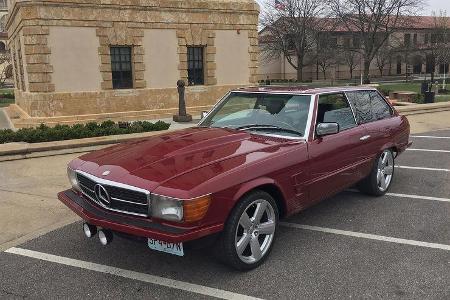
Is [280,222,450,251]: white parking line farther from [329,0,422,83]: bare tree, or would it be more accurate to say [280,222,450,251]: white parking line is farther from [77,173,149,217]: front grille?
[329,0,422,83]: bare tree

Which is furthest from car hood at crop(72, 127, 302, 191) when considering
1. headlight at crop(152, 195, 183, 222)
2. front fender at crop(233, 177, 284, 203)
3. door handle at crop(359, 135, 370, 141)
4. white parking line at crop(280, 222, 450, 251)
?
door handle at crop(359, 135, 370, 141)

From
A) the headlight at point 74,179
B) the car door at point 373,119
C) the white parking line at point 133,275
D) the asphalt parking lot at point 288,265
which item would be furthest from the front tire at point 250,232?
the car door at point 373,119

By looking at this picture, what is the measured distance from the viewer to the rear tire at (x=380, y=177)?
5.59m

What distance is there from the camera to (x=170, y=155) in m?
3.84

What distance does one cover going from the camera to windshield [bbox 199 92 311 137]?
4523 millimetres

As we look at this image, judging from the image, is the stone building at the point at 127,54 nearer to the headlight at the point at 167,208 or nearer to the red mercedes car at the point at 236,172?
the red mercedes car at the point at 236,172

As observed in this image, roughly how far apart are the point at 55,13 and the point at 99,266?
13.0 m

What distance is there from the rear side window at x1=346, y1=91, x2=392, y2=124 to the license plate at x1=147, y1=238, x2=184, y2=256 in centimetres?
312

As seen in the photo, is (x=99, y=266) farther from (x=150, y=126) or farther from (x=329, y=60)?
(x=329, y=60)

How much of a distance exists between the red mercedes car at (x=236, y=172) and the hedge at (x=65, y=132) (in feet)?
18.8

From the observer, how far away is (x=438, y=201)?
18.2 ft

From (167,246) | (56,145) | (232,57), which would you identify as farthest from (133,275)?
(232,57)

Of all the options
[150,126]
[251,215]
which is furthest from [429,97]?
[251,215]

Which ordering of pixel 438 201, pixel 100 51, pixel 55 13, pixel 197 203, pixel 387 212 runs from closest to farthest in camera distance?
1. pixel 197 203
2. pixel 387 212
3. pixel 438 201
4. pixel 55 13
5. pixel 100 51
